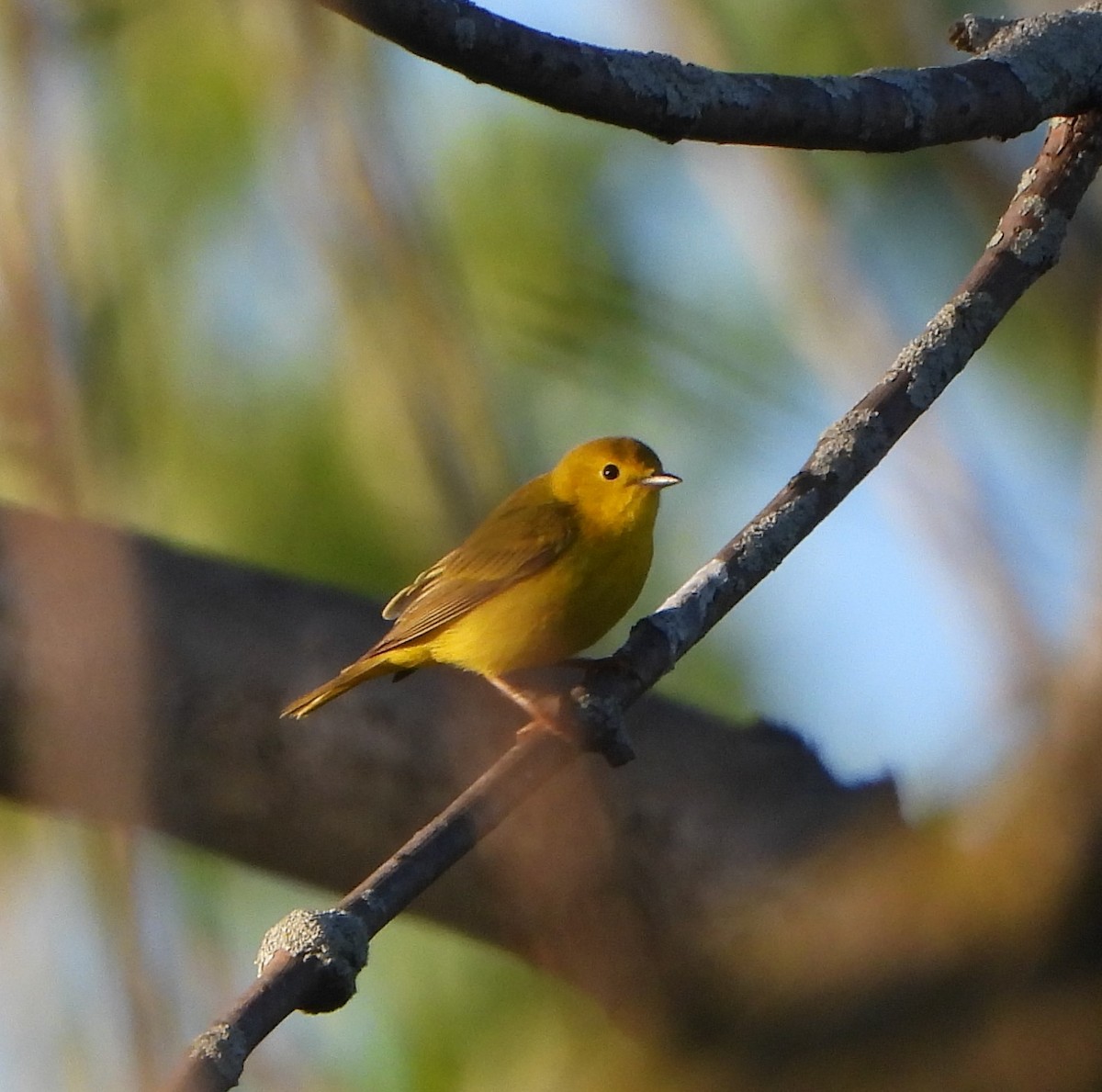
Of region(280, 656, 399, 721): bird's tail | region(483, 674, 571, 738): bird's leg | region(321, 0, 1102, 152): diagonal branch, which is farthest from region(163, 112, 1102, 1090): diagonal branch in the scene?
region(280, 656, 399, 721): bird's tail

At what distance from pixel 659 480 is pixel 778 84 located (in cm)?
219

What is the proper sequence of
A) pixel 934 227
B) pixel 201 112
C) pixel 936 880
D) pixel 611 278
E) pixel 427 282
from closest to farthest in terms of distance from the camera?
pixel 427 282
pixel 936 880
pixel 611 278
pixel 934 227
pixel 201 112

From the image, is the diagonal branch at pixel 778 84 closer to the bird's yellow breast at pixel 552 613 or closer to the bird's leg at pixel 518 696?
the bird's leg at pixel 518 696

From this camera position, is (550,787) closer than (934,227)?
Yes

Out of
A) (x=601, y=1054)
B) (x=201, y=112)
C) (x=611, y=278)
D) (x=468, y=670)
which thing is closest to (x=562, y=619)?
(x=468, y=670)

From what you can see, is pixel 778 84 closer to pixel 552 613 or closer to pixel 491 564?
pixel 552 613

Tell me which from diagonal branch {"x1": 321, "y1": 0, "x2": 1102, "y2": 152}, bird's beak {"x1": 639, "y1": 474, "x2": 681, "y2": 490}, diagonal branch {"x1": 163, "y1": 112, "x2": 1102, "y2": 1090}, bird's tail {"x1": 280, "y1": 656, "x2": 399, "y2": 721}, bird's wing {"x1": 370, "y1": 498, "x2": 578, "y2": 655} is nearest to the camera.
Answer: diagonal branch {"x1": 321, "y1": 0, "x2": 1102, "y2": 152}

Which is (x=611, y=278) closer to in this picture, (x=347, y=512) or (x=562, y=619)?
(x=562, y=619)

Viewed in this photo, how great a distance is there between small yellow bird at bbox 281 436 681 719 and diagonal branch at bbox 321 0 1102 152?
1.65m

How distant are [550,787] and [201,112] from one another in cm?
320

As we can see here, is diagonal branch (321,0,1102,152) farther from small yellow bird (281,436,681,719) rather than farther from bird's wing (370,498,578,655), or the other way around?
bird's wing (370,498,578,655)

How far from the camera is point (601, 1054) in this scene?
356cm

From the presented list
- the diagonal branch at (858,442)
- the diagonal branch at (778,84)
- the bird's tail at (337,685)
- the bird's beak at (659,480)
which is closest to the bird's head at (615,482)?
the bird's beak at (659,480)

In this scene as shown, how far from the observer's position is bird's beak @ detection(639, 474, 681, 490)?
14.9 feet
